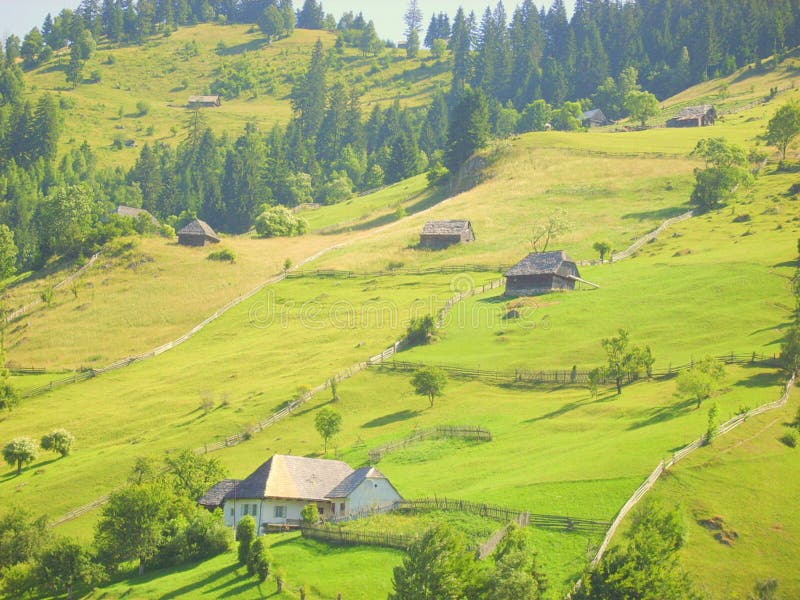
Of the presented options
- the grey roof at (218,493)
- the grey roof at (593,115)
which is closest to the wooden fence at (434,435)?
the grey roof at (218,493)

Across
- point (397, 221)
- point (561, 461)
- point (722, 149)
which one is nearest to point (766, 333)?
point (561, 461)

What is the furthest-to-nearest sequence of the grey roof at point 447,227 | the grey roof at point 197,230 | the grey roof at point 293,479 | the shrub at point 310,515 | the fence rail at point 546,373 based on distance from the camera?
the grey roof at point 197,230, the grey roof at point 447,227, the fence rail at point 546,373, the grey roof at point 293,479, the shrub at point 310,515

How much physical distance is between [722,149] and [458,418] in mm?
70754

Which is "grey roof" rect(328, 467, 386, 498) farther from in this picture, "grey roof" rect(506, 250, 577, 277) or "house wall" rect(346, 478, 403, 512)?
"grey roof" rect(506, 250, 577, 277)

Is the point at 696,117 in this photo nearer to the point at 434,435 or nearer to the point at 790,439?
the point at 434,435

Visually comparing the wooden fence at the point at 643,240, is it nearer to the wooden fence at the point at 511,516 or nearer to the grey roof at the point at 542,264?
the grey roof at the point at 542,264

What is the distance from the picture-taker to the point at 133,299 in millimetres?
113312

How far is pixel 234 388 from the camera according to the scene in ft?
273

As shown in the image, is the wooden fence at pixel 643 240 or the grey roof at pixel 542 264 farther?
the wooden fence at pixel 643 240

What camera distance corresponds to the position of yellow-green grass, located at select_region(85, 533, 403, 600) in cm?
4538

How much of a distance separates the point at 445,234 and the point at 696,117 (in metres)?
69.5

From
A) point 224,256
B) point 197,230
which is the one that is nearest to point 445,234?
point 224,256

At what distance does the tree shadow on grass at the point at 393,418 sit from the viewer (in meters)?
71.6

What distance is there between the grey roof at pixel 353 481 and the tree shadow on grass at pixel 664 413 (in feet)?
51.3
